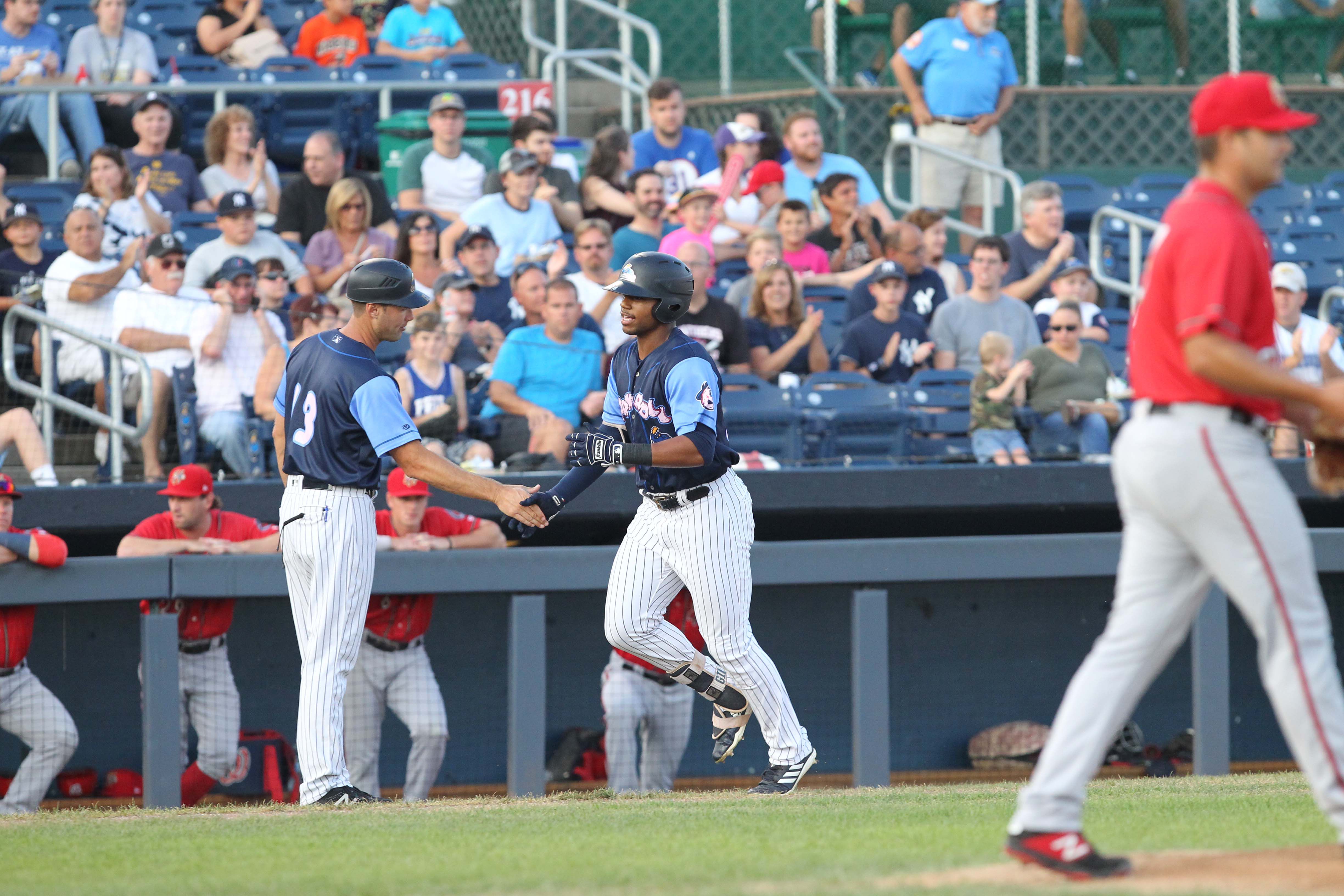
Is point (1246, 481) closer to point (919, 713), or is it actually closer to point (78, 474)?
point (919, 713)

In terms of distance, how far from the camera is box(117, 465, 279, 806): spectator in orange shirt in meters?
7.27

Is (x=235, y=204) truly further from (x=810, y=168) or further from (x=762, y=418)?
(x=810, y=168)

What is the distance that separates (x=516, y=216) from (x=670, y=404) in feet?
15.5

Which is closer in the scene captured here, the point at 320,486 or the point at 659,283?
the point at 659,283

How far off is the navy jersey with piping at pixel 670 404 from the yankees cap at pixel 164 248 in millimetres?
3518

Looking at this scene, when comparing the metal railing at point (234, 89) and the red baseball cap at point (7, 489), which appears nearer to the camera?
the red baseball cap at point (7, 489)

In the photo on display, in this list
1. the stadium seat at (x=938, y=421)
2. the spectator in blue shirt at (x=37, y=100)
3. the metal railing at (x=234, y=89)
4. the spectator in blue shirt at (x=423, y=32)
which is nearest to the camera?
the stadium seat at (x=938, y=421)

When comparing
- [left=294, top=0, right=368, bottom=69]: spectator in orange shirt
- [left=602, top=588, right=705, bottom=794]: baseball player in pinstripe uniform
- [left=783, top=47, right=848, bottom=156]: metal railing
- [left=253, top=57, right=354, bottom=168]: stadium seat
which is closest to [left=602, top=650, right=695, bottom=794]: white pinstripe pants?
[left=602, top=588, right=705, bottom=794]: baseball player in pinstripe uniform

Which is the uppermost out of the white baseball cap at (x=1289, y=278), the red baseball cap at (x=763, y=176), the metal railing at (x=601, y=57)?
the metal railing at (x=601, y=57)

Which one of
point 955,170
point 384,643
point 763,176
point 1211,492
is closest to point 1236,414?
point 1211,492

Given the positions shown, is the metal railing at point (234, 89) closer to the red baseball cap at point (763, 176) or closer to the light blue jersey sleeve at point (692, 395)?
the red baseball cap at point (763, 176)

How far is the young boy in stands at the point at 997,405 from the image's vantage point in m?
8.38

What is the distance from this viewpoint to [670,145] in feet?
37.0

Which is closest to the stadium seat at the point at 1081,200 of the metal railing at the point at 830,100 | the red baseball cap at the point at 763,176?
the metal railing at the point at 830,100
